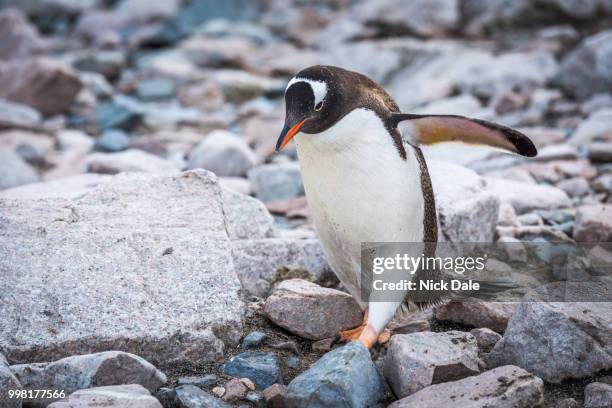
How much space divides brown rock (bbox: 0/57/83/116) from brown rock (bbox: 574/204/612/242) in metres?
6.44

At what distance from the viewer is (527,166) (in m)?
6.25

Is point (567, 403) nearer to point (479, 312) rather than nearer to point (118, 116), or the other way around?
point (479, 312)

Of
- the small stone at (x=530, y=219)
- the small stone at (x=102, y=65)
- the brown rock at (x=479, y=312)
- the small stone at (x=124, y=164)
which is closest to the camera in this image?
the brown rock at (x=479, y=312)

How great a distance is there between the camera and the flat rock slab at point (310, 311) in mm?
3432

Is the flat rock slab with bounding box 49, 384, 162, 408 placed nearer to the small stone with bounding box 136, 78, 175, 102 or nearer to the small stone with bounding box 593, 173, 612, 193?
the small stone with bounding box 593, 173, 612, 193

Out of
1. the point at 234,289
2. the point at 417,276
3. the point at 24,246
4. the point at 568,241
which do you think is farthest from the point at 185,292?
the point at 568,241

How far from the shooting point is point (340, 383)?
8.54 feet

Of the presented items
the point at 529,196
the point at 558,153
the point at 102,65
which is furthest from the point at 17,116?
the point at 529,196

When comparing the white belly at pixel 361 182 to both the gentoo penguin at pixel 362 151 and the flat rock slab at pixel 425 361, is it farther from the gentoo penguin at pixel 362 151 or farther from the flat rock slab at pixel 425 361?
the flat rock slab at pixel 425 361

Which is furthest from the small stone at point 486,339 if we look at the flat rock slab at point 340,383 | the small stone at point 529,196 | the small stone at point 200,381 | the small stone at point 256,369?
the small stone at point 529,196

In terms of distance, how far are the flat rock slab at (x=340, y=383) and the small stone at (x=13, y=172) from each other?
4002 mm

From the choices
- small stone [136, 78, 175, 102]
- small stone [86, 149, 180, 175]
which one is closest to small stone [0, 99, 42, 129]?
small stone [136, 78, 175, 102]

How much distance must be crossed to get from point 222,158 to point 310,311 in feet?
10.4

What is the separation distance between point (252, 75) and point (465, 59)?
2933mm
